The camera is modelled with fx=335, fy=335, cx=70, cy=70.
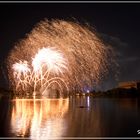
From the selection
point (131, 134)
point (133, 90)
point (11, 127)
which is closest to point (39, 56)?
point (11, 127)

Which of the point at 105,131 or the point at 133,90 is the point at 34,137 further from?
the point at 133,90

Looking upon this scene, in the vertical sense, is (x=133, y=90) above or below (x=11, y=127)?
above

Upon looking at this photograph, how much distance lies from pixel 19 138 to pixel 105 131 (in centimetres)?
524

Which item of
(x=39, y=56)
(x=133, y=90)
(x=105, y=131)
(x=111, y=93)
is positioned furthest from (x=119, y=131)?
(x=111, y=93)

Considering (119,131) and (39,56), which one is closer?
(119,131)

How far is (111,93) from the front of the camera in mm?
117562

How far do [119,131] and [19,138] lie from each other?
6.00 meters

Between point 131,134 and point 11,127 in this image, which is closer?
point 131,134

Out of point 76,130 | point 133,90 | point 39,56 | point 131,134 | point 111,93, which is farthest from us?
point 111,93

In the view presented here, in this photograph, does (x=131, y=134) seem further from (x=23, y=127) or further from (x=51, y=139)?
(x=23, y=127)

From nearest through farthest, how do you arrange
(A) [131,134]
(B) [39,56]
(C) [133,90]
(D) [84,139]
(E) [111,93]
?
(D) [84,139] → (A) [131,134] → (B) [39,56] → (C) [133,90] → (E) [111,93]

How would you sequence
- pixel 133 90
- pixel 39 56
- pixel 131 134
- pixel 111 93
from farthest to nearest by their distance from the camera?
1. pixel 111 93
2. pixel 133 90
3. pixel 39 56
4. pixel 131 134

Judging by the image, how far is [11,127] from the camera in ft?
65.6

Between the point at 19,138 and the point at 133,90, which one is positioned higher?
the point at 133,90
